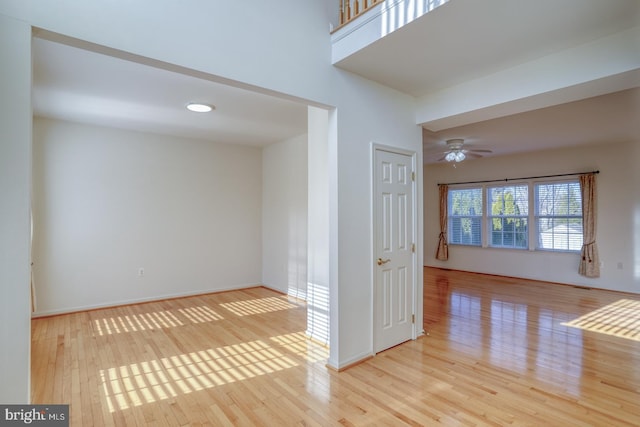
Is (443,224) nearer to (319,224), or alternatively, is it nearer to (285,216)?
→ (285,216)

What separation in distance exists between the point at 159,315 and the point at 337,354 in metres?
2.86

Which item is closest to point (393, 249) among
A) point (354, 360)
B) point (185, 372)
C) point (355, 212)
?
point (355, 212)

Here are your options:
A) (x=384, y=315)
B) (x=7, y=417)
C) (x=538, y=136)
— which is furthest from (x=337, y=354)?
(x=538, y=136)

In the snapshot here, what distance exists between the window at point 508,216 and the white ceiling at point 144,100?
5.02 meters

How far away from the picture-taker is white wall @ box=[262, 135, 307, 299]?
539cm

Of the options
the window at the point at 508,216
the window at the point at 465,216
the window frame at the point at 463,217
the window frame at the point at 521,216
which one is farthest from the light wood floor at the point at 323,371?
the window at the point at 465,216

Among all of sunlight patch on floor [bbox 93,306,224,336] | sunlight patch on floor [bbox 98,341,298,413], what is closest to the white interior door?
sunlight patch on floor [bbox 98,341,298,413]

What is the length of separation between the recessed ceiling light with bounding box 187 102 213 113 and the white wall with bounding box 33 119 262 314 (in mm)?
1649

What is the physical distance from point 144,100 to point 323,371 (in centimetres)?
347

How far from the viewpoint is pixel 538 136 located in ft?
17.4

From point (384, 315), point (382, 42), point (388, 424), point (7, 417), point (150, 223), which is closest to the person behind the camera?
point (7, 417)

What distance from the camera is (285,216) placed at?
228 inches

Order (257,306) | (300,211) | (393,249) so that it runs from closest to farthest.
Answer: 1. (393,249)
2. (257,306)
3. (300,211)

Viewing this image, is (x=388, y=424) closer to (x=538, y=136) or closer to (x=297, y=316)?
(x=297, y=316)
